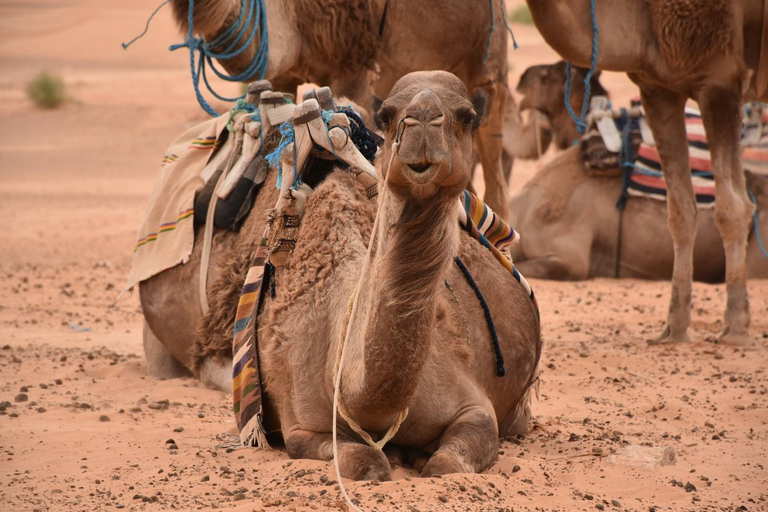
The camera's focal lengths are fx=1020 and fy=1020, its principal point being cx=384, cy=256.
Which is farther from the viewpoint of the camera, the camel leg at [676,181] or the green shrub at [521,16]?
the green shrub at [521,16]

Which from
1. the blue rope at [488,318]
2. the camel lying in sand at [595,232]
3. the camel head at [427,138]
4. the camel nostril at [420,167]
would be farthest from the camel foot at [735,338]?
the camel nostril at [420,167]

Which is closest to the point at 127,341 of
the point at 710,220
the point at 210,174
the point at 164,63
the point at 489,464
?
the point at 210,174

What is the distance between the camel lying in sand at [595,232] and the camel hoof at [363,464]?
230 inches

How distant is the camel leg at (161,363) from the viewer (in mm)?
5992

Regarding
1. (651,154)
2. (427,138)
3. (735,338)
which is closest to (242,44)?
Answer: (427,138)

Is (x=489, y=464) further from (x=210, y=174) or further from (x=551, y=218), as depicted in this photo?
(x=551, y=218)

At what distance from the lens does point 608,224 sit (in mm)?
9117

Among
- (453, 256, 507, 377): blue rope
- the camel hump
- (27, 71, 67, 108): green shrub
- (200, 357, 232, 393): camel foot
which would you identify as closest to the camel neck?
(453, 256, 507, 377): blue rope

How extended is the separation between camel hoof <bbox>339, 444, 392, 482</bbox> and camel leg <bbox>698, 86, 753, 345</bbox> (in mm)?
3690

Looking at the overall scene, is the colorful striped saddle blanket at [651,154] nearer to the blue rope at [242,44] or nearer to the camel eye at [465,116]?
the blue rope at [242,44]

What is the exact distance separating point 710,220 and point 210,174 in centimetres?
484

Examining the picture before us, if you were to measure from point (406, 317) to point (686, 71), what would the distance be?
3.85 meters

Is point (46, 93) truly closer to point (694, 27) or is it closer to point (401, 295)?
point (694, 27)

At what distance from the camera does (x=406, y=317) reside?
3.29 meters
